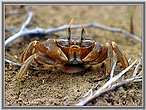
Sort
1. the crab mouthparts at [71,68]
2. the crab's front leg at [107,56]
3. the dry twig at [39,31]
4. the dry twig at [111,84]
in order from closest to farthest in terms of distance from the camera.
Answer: the dry twig at [111,84], the crab's front leg at [107,56], the crab mouthparts at [71,68], the dry twig at [39,31]

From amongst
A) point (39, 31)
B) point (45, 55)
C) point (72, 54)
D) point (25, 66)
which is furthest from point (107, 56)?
point (39, 31)

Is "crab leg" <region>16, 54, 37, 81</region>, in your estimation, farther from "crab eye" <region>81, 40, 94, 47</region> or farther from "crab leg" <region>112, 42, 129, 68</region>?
"crab leg" <region>112, 42, 129, 68</region>

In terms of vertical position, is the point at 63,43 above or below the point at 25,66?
above

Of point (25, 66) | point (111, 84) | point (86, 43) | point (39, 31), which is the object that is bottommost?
point (111, 84)

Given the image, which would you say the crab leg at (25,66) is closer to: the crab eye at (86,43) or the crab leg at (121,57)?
the crab eye at (86,43)

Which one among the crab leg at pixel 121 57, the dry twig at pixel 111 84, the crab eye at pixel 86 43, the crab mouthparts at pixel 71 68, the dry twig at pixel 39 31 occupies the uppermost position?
the dry twig at pixel 39 31

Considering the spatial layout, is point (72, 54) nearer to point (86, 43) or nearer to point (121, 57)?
point (86, 43)

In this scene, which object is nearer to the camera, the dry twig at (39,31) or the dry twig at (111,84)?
the dry twig at (111,84)

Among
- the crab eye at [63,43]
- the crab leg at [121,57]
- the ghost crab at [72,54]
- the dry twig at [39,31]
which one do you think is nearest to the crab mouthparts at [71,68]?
the ghost crab at [72,54]

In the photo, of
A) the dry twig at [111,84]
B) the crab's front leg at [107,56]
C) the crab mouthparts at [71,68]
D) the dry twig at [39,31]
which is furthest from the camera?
the dry twig at [39,31]

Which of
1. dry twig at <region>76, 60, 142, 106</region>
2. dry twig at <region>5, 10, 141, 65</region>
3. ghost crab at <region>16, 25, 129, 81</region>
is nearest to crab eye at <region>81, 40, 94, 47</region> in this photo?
ghost crab at <region>16, 25, 129, 81</region>
